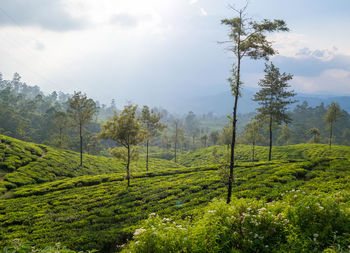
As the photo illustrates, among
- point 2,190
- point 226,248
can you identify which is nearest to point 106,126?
point 2,190

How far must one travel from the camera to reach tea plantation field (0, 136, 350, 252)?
7812 millimetres

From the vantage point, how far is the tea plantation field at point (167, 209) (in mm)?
7812

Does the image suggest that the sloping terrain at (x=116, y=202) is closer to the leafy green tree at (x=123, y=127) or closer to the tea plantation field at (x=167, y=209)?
the tea plantation field at (x=167, y=209)

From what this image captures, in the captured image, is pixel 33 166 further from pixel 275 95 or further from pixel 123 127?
pixel 275 95

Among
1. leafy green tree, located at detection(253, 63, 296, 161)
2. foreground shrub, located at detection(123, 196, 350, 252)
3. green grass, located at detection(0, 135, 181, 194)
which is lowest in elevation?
green grass, located at detection(0, 135, 181, 194)

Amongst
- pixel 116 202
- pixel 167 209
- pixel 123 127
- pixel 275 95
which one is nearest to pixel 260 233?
pixel 167 209

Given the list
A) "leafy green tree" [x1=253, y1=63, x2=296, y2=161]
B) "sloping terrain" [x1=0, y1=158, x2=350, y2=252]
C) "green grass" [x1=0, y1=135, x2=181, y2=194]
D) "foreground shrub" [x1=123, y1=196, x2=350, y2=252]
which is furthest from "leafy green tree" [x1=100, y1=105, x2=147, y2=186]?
"leafy green tree" [x1=253, y1=63, x2=296, y2=161]

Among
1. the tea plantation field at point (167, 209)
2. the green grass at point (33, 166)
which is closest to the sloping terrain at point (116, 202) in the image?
the tea plantation field at point (167, 209)

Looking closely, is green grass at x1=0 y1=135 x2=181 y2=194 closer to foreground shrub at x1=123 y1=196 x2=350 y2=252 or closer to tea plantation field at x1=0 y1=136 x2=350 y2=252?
tea plantation field at x1=0 y1=136 x2=350 y2=252

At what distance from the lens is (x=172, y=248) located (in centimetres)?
743

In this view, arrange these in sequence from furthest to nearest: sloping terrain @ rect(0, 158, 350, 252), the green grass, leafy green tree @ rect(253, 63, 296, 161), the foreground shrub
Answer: leafy green tree @ rect(253, 63, 296, 161) < the green grass < sloping terrain @ rect(0, 158, 350, 252) < the foreground shrub

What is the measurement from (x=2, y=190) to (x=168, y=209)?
27139mm

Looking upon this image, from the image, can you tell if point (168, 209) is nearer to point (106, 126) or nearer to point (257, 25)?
point (106, 126)

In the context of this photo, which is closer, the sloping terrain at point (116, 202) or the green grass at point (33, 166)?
the sloping terrain at point (116, 202)
